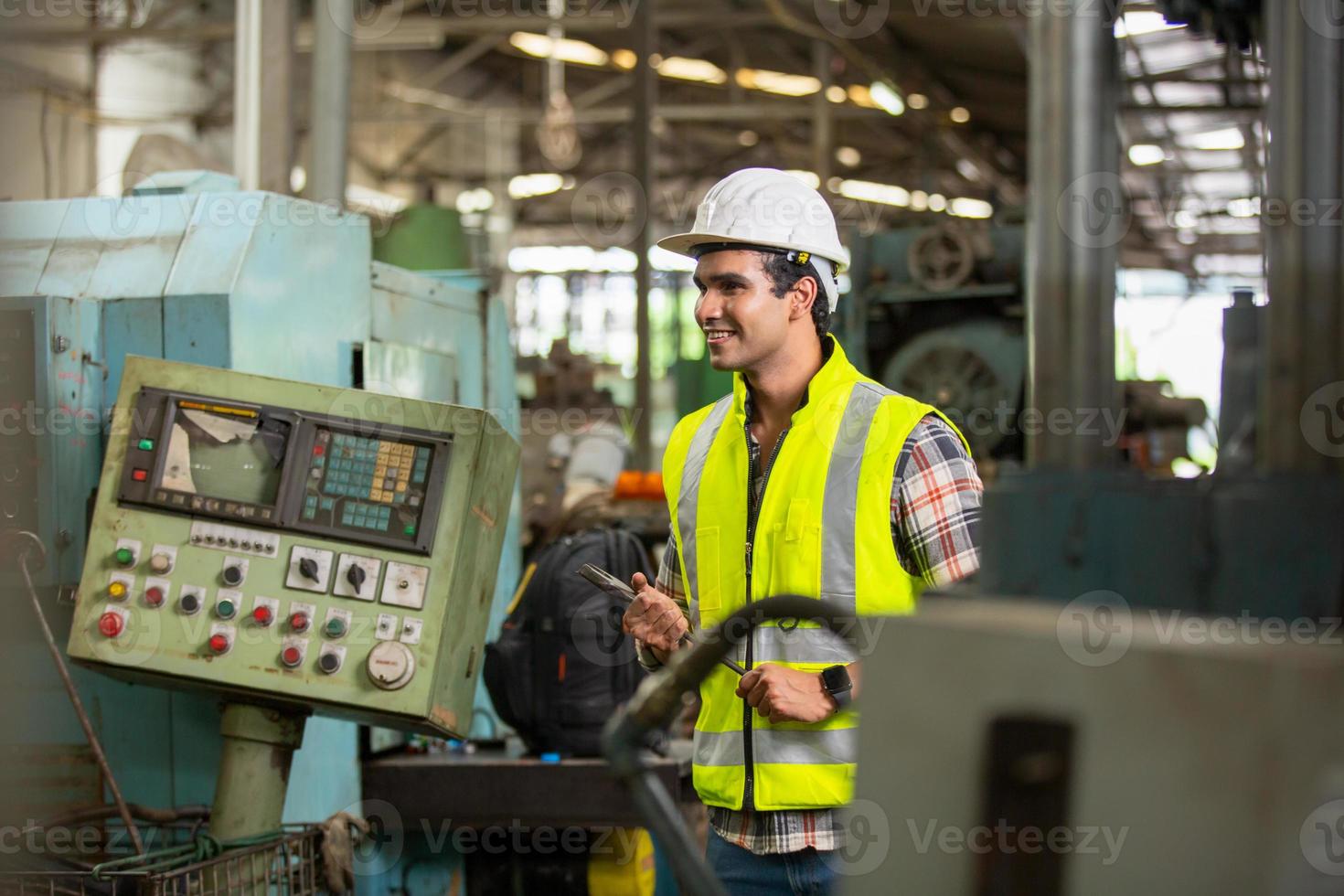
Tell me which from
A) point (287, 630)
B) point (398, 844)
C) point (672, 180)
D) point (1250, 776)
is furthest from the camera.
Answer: point (672, 180)

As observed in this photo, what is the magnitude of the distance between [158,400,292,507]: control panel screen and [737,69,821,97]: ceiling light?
33.3ft

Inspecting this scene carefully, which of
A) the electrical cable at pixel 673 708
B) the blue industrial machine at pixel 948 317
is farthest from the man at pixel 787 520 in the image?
the blue industrial machine at pixel 948 317

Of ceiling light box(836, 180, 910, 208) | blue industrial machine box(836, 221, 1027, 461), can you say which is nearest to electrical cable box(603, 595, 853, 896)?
blue industrial machine box(836, 221, 1027, 461)

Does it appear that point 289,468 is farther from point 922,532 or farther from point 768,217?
point 922,532

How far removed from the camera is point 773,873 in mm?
1984

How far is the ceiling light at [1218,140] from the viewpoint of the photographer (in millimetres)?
13117

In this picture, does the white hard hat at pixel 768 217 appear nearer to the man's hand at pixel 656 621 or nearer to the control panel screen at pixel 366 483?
the man's hand at pixel 656 621

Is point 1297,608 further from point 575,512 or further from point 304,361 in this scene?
point 575,512

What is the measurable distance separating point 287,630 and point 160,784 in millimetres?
655

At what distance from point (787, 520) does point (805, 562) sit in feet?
0.22

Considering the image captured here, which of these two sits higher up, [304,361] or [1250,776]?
[304,361]

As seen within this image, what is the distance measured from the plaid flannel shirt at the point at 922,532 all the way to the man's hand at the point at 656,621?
25cm

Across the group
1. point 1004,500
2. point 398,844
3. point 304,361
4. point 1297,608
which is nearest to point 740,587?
point 1004,500

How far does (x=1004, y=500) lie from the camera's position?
1.14 m
